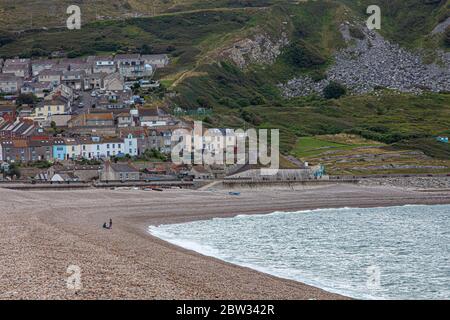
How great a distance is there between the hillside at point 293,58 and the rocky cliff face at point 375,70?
0.17m

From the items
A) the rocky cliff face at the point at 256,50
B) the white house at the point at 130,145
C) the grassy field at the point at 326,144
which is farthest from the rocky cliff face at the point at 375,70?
the white house at the point at 130,145

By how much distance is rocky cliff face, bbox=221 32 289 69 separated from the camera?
124 meters

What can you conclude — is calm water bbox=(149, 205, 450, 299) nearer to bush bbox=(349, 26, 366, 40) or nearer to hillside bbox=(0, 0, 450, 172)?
hillside bbox=(0, 0, 450, 172)

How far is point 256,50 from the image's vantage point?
431 feet

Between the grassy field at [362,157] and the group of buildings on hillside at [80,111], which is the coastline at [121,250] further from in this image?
the grassy field at [362,157]

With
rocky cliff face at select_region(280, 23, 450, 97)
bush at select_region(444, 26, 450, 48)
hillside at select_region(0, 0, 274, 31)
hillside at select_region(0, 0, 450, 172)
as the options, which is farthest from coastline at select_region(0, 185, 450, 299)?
bush at select_region(444, 26, 450, 48)

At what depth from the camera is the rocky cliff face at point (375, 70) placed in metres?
126

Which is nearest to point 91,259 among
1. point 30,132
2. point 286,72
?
point 30,132

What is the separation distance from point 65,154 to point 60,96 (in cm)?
1852

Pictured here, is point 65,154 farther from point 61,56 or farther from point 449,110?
point 449,110

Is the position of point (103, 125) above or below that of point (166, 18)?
below

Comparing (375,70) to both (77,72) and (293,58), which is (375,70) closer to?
(293,58)

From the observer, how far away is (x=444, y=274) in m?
30.6

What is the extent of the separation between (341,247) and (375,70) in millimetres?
100430
